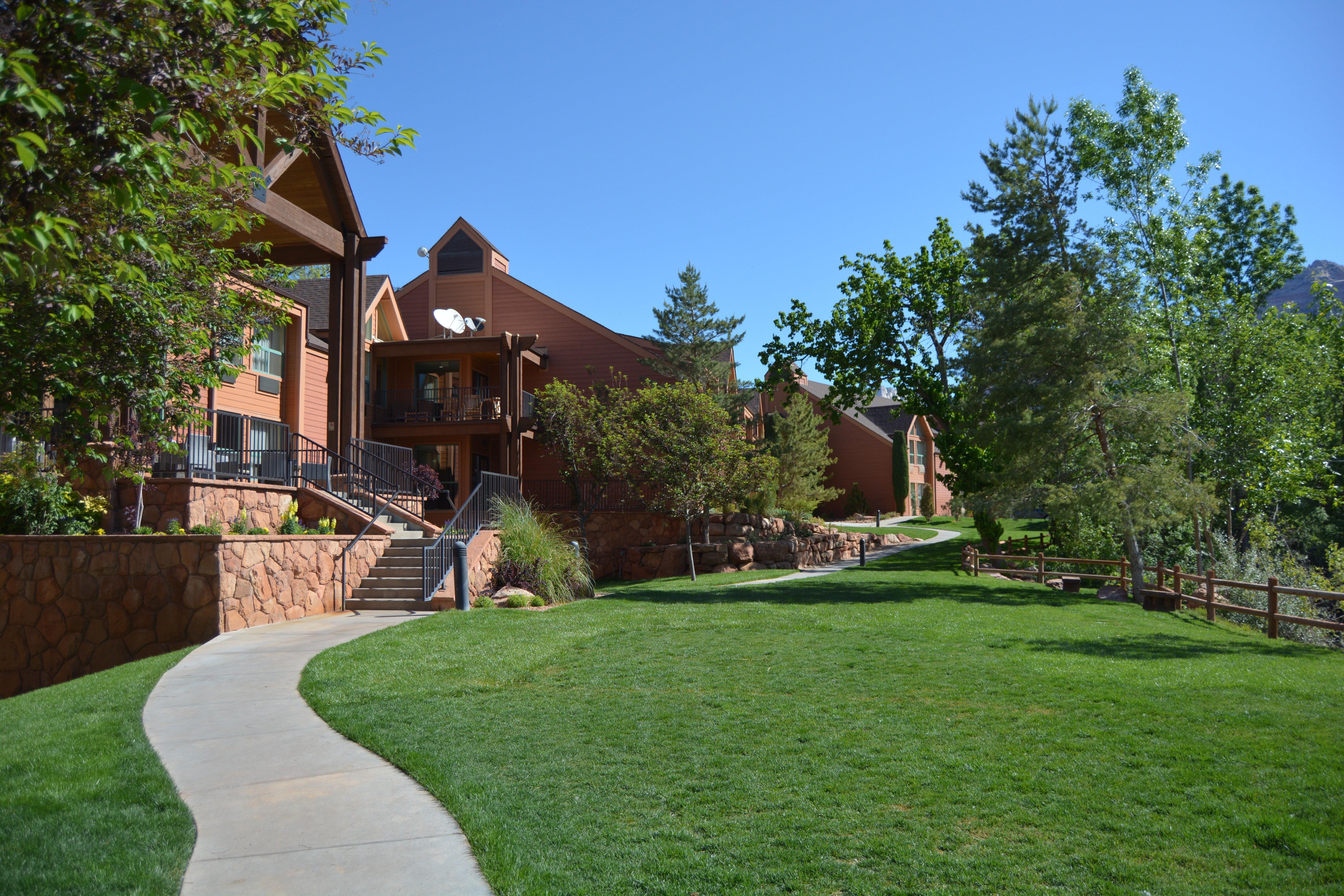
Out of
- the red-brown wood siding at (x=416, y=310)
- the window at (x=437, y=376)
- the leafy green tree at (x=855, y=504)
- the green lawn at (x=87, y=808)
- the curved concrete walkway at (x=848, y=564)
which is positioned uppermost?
the red-brown wood siding at (x=416, y=310)

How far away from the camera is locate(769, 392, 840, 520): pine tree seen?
32219 mm

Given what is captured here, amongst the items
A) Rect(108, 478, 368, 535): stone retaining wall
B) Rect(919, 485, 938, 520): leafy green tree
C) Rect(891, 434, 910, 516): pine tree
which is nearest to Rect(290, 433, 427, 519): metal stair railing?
Rect(108, 478, 368, 535): stone retaining wall

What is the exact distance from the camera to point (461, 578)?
14789 millimetres

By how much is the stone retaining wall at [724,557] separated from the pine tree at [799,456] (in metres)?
3.69

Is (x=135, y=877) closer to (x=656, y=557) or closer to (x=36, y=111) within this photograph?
(x=36, y=111)

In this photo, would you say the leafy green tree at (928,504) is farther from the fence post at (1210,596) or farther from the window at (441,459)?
the fence post at (1210,596)

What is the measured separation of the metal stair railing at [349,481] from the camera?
17.6 m

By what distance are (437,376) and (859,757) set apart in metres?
25.8

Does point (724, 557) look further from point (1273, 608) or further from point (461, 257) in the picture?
point (461, 257)

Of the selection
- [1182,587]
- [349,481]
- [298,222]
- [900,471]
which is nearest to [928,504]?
[900,471]

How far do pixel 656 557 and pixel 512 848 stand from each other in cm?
2170

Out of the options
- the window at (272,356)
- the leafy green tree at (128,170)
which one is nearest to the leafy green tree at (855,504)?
the window at (272,356)

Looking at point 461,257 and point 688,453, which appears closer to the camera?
point 688,453

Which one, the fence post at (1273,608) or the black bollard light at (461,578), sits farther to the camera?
the black bollard light at (461,578)
